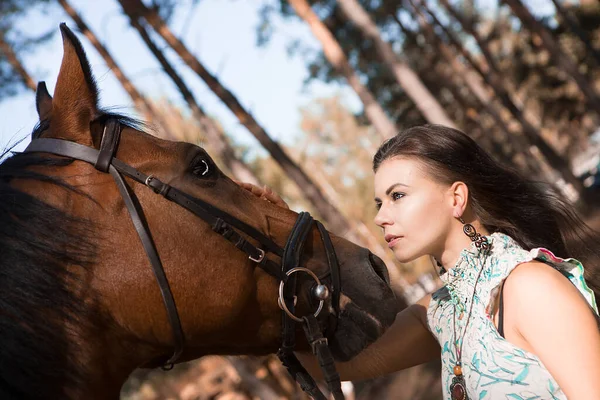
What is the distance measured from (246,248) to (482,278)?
839 millimetres

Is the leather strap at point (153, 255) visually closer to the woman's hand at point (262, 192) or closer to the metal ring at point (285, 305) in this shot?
the metal ring at point (285, 305)

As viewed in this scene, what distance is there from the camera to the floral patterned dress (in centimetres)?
206

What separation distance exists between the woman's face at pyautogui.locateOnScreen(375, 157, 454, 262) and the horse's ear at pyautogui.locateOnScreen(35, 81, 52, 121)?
1.39 meters

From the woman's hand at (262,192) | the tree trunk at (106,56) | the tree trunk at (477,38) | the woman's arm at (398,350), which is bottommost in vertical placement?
the woman's arm at (398,350)

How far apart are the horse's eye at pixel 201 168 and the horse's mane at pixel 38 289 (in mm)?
434

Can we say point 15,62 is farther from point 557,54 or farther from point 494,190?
point 494,190

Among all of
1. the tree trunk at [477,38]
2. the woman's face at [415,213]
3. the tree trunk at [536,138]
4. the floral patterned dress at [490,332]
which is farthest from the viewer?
the tree trunk at [477,38]

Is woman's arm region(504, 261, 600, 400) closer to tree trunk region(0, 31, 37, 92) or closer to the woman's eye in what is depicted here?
the woman's eye

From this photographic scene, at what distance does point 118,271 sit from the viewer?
2.08 meters

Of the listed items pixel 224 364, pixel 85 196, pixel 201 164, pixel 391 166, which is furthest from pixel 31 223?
pixel 224 364

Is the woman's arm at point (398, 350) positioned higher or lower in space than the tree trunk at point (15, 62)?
lower

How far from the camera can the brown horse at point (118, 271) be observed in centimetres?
194

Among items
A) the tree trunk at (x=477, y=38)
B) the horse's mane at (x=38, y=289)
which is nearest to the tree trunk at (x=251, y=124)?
the horse's mane at (x=38, y=289)

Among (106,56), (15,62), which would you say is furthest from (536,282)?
(15,62)
